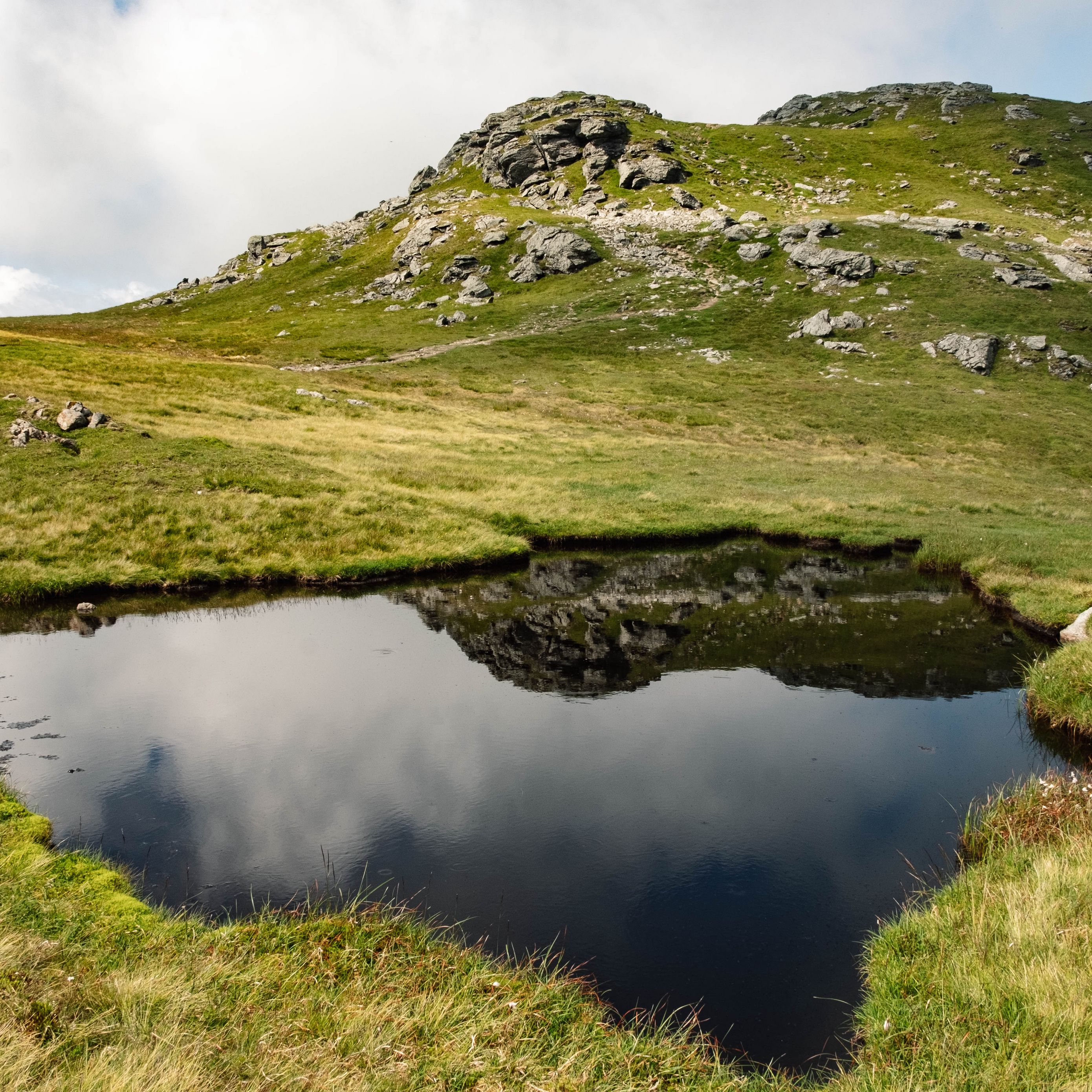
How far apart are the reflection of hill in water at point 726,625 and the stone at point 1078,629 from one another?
1156 millimetres

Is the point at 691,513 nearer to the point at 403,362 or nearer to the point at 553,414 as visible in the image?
the point at 553,414

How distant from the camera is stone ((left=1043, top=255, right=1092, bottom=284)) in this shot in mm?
96562

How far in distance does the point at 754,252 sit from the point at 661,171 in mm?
37760

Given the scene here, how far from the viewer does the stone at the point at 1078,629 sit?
20.1 meters

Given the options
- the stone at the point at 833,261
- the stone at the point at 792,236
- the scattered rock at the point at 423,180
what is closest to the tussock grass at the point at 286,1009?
the stone at the point at 833,261

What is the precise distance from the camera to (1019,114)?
16788 centimetres

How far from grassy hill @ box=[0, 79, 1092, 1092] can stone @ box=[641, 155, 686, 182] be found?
291 centimetres

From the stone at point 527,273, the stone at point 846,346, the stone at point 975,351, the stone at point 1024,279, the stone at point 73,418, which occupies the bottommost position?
the stone at point 73,418

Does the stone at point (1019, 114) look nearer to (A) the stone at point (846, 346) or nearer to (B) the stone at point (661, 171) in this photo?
(B) the stone at point (661, 171)

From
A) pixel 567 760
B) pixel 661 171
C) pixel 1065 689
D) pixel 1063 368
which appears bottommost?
pixel 567 760

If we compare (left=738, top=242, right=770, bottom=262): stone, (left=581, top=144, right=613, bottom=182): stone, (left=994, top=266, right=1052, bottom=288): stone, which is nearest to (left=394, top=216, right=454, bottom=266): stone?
(left=581, top=144, right=613, bottom=182): stone

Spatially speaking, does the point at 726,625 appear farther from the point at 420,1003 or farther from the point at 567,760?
the point at 420,1003

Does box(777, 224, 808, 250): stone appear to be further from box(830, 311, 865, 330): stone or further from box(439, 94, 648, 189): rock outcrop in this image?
box(439, 94, 648, 189): rock outcrop

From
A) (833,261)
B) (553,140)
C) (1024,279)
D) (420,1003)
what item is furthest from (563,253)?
(420,1003)
